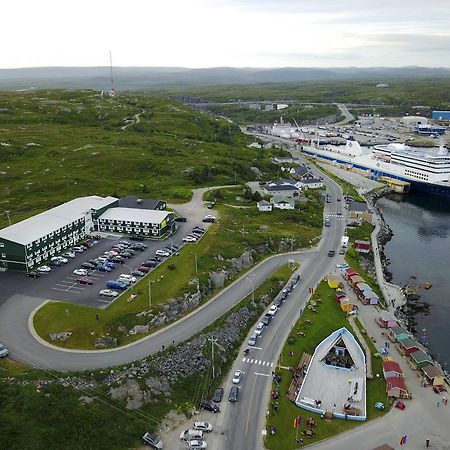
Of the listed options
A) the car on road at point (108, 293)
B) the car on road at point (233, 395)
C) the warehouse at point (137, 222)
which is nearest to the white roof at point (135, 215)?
the warehouse at point (137, 222)

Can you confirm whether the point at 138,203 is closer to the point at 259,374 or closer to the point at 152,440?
the point at 259,374

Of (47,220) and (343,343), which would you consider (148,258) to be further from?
(343,343)

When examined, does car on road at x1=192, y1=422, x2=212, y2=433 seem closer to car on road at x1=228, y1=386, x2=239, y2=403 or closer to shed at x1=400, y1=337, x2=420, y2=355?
car on road at x1=228, y1=386, x2=239, y2=403

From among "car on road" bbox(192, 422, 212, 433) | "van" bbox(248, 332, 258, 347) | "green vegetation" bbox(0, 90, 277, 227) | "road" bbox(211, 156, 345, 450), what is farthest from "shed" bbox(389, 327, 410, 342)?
"green vegetation" bbox(0, 90, 277, 227)

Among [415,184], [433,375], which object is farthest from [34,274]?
[415,184]

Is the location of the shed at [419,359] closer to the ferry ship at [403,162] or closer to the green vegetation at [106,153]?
the green vegetation at [106,153]

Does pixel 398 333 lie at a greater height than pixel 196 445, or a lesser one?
lesser

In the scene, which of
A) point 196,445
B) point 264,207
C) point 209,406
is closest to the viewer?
point 196,445

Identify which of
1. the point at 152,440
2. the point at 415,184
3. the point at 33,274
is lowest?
the point at 415,184
